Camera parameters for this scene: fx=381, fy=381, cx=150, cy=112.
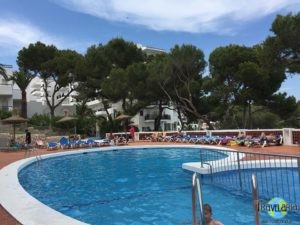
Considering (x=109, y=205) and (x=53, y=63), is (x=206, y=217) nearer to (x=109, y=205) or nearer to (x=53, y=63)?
(x=109, y=205)

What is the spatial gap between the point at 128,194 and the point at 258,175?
11.7 feet

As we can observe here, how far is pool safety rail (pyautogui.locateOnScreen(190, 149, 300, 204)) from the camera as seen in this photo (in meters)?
Result: 9.03

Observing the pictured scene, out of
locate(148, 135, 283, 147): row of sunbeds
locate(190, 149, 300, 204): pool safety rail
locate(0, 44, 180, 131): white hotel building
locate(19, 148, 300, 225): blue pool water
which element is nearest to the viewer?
locate(19, 148, 300, 225): blue pool water

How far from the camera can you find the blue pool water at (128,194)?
7605mm

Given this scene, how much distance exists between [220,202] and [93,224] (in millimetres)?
3072

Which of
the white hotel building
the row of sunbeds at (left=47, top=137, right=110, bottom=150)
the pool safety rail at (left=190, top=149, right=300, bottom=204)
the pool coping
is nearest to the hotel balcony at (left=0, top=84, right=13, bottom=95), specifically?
the white hotel building

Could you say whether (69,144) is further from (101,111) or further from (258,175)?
(101,111)

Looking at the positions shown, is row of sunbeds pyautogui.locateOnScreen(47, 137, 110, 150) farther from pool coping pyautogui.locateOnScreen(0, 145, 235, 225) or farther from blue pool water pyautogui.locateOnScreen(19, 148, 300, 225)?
pool coping pyautogui.locateOnScreen(0, 145, 235, 225)

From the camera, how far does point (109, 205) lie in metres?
8.64

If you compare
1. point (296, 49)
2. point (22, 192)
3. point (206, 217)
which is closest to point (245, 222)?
point (206, 217)

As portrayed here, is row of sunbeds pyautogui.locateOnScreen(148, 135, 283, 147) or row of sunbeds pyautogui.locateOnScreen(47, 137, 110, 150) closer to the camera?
row of sunbeds pyautogui.locateOnScreen(148, 135, 283, 147)

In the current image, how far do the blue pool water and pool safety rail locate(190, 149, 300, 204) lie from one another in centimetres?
46

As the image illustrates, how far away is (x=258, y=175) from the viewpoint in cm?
1033

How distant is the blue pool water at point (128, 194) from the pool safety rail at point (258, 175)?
0.46 meters
